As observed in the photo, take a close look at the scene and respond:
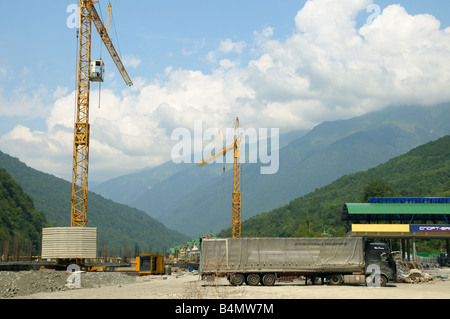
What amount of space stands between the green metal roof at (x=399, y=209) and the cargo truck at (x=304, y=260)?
4260 cm

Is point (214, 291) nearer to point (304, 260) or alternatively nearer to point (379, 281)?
point (304, 260)

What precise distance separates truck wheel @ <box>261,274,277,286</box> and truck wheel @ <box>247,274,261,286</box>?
0.43m

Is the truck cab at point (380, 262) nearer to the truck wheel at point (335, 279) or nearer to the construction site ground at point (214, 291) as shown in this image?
the construction site ground at point (214, 291)

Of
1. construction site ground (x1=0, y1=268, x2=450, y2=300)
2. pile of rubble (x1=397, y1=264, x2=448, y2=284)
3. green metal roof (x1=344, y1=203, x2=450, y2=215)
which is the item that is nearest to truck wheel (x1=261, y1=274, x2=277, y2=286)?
construction site ground (x1=0, y1=268, x2=450, y2=300)

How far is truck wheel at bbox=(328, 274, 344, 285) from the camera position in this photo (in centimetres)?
3972

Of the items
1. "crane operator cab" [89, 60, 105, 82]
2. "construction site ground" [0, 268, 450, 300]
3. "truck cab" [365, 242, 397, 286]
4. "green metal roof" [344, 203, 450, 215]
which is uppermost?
"crane operator cab" [89, 60, 105, 82]

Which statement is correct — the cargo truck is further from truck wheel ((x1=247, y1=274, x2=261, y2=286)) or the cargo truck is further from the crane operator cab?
the crane operator cab

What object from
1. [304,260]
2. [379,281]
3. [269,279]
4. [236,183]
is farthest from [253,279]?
[236,183]

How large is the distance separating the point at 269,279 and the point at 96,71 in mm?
47299

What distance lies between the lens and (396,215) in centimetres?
8700
